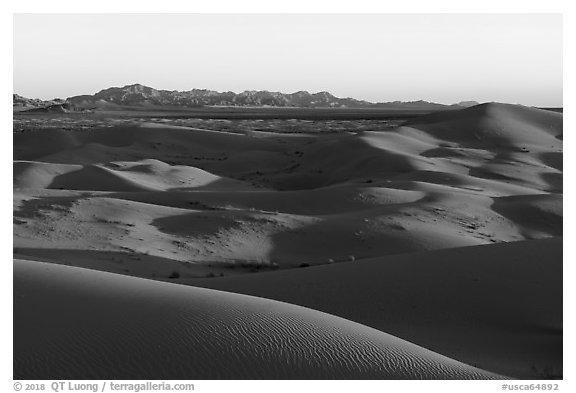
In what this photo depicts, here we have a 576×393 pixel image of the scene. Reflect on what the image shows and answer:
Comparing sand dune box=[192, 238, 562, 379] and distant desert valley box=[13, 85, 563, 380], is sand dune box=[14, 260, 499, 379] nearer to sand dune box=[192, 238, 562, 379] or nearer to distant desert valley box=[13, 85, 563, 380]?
distant desert valley box=[13, 85, 563, 380]

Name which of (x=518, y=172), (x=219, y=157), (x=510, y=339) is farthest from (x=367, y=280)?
(x=219, y=157)

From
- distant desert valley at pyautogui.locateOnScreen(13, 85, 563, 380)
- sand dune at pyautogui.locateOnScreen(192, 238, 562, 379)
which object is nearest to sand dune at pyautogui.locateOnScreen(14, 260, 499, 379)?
distant desert valley at pyautogui.locateOnScreen(13, 85, 563, 380)

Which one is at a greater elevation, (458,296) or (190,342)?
(190,342)

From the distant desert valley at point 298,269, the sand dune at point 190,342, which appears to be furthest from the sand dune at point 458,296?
the sand dune at point 190,342

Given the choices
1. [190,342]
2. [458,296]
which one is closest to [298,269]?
[458,296]

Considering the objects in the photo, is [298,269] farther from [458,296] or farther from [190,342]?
[190,342]

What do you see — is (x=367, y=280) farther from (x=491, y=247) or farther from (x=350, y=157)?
(x=350, y=157)
